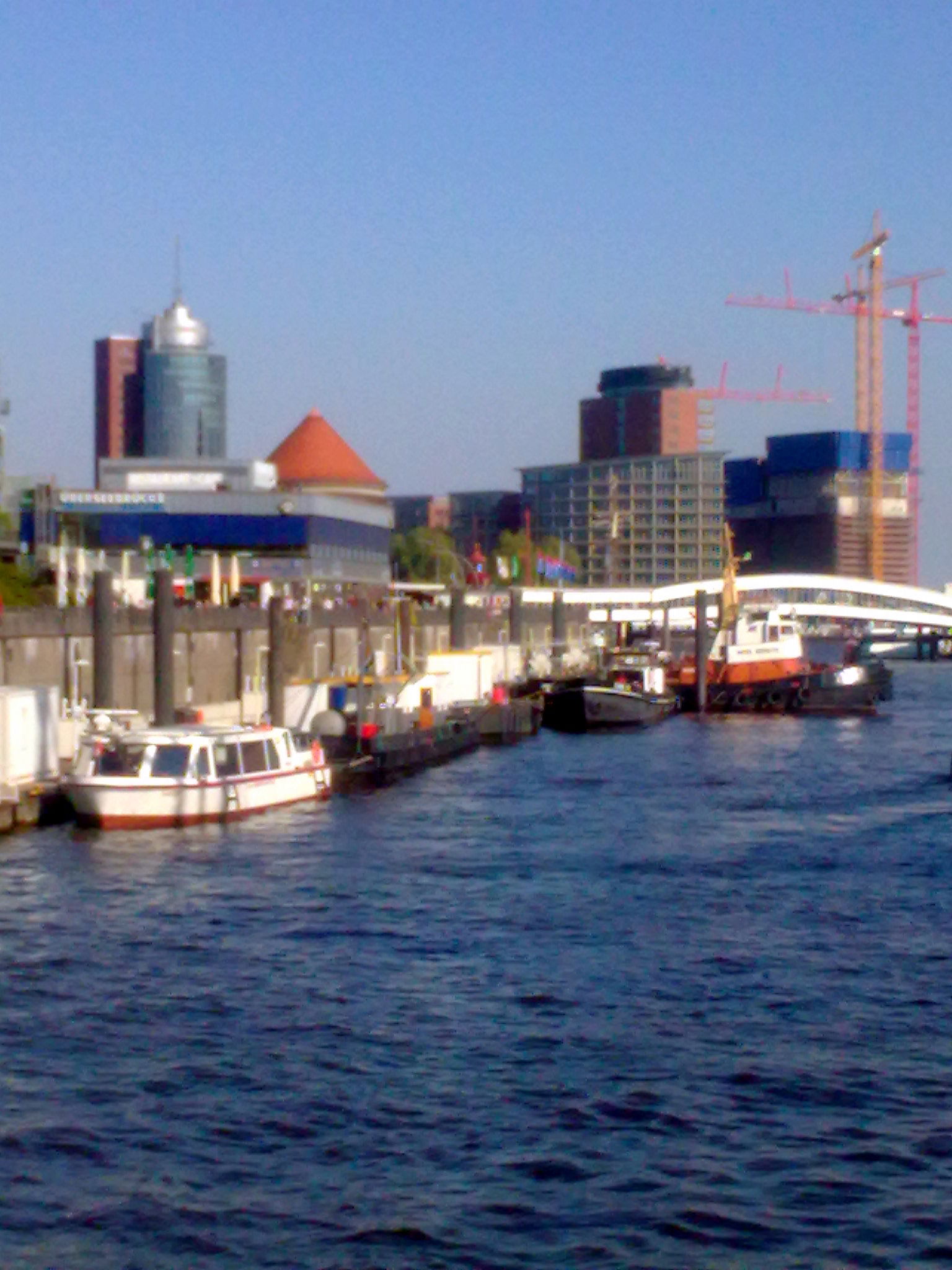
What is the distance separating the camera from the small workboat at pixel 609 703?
2798 inches

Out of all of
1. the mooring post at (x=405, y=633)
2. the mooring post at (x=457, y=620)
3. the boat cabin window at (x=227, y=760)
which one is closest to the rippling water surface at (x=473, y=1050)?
the boat cabin window at (x=227, y=760)

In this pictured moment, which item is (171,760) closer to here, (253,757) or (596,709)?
(253,757)

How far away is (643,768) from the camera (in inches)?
2173

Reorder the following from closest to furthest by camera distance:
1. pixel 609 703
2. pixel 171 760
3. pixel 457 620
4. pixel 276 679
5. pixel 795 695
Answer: pixel 171 760 → pixel 276 679 → pixel 609 703 → pixel 457 620 → pixel 795 695

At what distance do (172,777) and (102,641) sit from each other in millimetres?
8745

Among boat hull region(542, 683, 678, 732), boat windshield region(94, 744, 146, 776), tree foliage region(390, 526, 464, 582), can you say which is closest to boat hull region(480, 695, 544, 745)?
boat hull region(542, 683, 678, 732)

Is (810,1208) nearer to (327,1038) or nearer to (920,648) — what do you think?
(327,1038)

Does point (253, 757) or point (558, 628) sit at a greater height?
point (558, 628)

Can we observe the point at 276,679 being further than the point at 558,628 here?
No

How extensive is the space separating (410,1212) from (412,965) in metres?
9.42

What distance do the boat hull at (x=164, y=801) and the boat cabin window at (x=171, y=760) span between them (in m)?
0.32

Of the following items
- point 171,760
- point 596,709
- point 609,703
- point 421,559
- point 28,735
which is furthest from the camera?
point 421,559

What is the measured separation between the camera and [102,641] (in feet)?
150

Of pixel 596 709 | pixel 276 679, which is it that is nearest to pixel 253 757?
pixel 276 679
